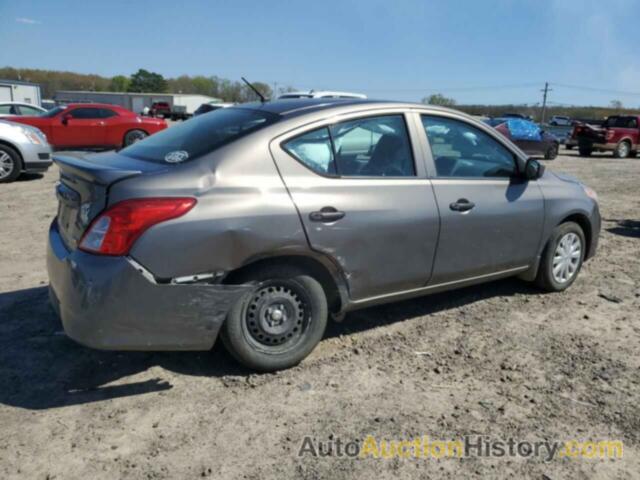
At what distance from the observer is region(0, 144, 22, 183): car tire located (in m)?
10.3

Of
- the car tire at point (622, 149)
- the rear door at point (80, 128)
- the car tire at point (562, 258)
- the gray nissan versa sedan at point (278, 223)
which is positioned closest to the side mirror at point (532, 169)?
the gray nissan versa sedan at point (278, 223)

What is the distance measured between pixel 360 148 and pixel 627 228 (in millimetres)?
6041

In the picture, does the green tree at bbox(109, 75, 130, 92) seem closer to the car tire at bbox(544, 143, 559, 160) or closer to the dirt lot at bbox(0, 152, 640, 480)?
the car tire at bbox(544, 143, 559, 160)

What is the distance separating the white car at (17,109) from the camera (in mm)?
15723

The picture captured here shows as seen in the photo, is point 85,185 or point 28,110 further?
point 28,110

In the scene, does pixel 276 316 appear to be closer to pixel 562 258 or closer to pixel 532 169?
pixel 532 169

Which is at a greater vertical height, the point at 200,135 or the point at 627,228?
the point at 200,135

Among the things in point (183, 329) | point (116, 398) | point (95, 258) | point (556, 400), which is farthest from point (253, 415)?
point (556, 400)

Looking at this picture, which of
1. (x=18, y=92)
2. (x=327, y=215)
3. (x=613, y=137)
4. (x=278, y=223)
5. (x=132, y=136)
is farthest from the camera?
(x=18, y=92)

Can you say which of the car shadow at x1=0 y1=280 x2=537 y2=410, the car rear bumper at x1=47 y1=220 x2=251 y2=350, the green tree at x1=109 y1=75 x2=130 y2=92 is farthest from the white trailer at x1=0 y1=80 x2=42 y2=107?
the green tree at x1=109 y1=75 x2=130 y2=92

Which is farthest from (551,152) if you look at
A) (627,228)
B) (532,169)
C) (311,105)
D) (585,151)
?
(311,105)

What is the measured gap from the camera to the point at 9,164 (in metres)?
10.3

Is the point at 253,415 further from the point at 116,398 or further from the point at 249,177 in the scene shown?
the point at 249,177

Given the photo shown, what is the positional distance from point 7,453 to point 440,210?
293cm
